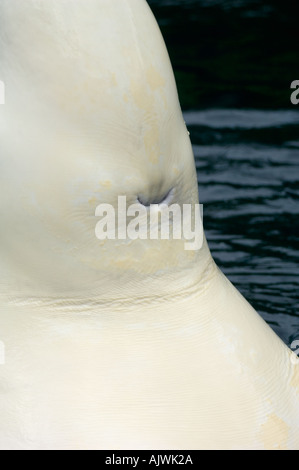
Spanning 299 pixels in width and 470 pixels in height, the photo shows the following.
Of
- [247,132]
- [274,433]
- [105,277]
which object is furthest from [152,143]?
[247,132]

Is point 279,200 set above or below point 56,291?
above

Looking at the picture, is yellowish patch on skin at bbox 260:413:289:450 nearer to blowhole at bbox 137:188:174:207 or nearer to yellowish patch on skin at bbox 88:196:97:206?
blowhole at bbox 137:188:174:207

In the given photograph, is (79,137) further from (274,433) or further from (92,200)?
(274,433)

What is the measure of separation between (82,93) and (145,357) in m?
0.73

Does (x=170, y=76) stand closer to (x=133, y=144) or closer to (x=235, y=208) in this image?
(x=133, y=144)

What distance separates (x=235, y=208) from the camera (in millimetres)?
5254

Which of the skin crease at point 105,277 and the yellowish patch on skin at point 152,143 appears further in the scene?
the yellowish patch on skin at point 152,143

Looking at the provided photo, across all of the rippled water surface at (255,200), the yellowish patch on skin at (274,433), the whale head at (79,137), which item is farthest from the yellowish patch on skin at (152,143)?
the rippled water surface at (255,200)

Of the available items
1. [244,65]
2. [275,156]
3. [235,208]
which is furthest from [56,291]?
[244,65]

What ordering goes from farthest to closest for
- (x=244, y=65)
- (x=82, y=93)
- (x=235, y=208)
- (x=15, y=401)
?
(x=244, y=65) → (x=235, y=208) → (x=15, y=401) → (x=82, y=93)

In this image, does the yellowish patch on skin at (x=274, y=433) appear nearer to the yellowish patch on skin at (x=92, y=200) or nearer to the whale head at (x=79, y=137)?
the whale head at (x=79, y=137)

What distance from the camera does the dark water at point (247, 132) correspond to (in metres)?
4.77

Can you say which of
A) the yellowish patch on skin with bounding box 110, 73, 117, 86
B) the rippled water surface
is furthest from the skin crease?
the rippled water surface

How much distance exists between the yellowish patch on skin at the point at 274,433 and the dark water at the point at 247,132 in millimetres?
1185
